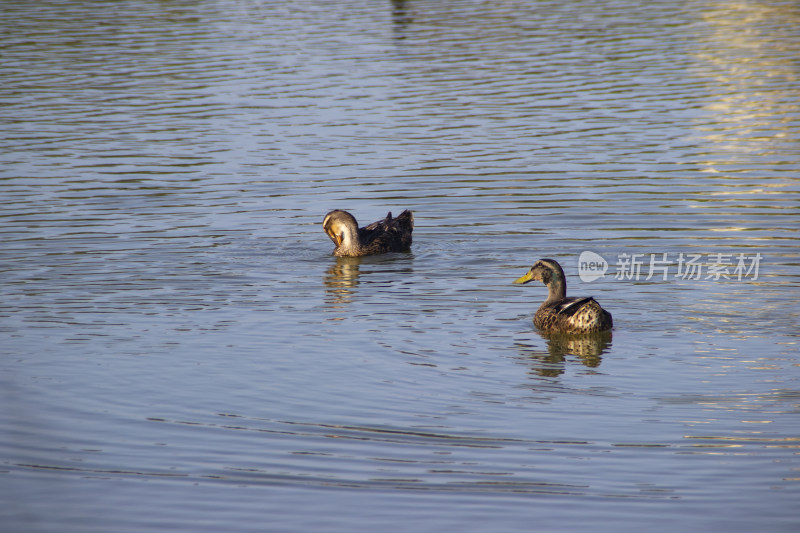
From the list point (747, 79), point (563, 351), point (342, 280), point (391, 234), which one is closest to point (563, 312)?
point (563, 351)

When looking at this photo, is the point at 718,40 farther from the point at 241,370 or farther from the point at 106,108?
the point at 241,370

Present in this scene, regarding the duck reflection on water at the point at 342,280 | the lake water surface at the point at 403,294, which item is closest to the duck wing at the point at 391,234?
the duck reflection on water at the point at 342,280

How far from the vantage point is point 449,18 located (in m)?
38.2

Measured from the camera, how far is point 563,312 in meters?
11.7

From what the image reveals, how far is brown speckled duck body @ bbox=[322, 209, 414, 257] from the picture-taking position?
15.7 meters

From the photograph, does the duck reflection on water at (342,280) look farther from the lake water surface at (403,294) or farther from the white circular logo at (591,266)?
the white circular logo at (591,266)

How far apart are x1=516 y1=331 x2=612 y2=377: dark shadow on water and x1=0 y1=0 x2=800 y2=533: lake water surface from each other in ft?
0.18

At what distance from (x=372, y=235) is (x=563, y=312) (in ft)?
15.4

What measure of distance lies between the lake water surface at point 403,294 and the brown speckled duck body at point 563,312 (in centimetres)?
26

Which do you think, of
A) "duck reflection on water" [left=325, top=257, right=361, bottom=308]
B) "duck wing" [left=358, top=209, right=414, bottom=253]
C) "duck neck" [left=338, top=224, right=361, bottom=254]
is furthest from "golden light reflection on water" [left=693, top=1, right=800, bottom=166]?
"duck reflection on water" [left=325, top=257, right=361, bottom=308]

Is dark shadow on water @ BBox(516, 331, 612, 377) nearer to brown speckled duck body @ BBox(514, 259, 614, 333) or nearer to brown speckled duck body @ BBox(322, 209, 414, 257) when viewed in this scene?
brown speckled duck body @ BBox(514, 259, 614, 333)

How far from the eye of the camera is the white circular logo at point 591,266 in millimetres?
13781

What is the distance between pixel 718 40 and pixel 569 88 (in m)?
8.08

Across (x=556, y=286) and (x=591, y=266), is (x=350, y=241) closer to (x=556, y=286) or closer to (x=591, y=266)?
(x=591, y=266)
